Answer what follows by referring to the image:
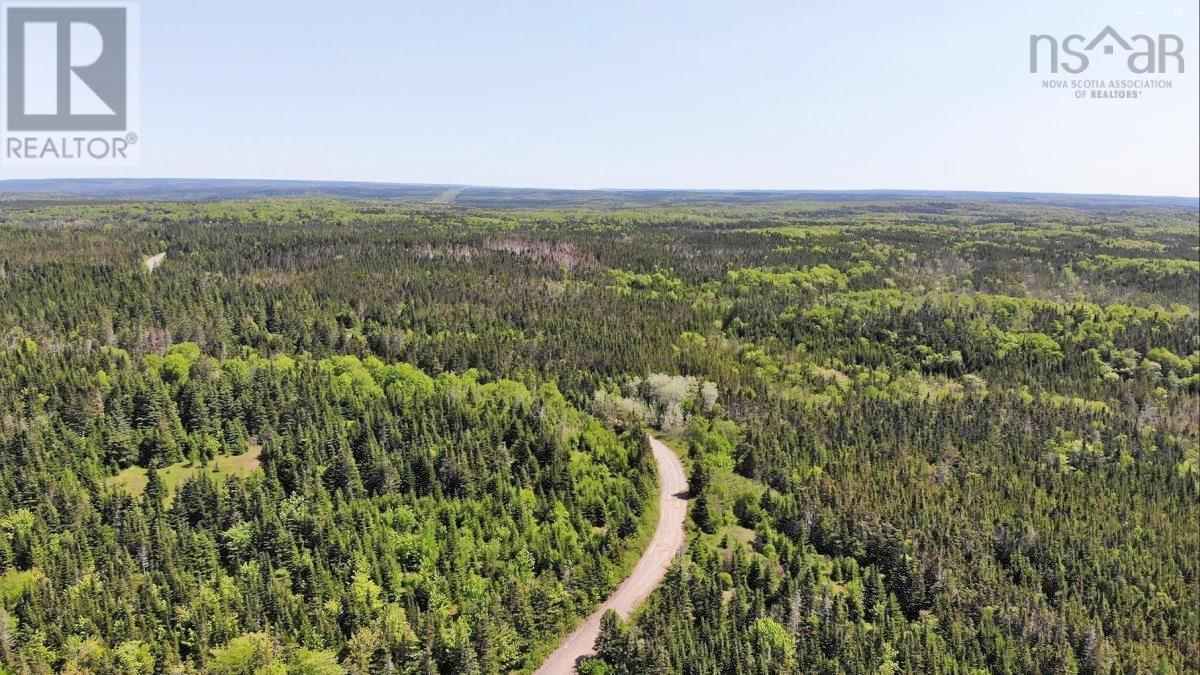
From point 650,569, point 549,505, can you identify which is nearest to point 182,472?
point 549,505

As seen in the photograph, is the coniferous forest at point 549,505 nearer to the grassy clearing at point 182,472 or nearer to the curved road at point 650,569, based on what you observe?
the grassy clearing at point 182,472

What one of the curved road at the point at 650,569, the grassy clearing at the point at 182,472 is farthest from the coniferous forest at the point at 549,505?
the curved road at the point at 650,569

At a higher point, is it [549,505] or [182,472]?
[182,472]

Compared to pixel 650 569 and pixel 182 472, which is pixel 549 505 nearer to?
pixel 650 569

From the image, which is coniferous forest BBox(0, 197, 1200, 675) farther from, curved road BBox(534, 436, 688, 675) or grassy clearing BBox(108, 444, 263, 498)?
curved road BBox(534, 436, 688, 675)

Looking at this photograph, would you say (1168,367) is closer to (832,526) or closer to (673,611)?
(832,526)

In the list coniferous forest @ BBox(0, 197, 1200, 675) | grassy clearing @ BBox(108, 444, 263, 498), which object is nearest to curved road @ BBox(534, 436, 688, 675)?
coniferous forest @ BBox(0, 197, 1200, 675)
